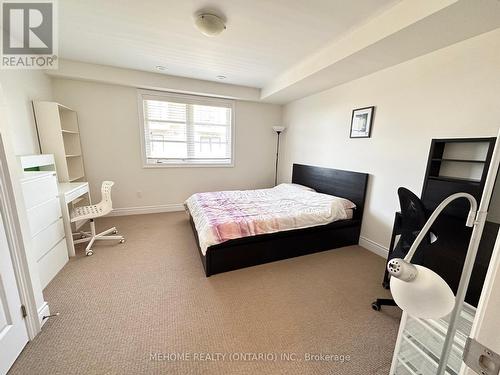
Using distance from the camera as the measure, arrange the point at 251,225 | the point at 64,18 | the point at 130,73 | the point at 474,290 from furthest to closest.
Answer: the point at 130,73 < the point at 251,225 < the point at 64,18 < the point at 474,290

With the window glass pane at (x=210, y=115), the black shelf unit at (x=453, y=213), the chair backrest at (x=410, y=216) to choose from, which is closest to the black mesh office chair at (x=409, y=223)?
the chair backrest at (x=410, y=216)

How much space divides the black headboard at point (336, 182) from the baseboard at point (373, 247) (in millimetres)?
349

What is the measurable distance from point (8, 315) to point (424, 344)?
2434 mm

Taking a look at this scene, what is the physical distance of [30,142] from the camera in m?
2.71

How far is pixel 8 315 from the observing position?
130 cm

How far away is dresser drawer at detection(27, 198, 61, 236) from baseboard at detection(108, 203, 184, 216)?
5.47 ft

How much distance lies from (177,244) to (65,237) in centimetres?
127

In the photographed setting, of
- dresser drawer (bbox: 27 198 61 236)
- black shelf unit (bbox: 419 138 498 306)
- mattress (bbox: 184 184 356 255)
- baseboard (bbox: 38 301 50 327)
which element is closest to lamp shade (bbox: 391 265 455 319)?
black shelf unit (bbox: 419 138 498 306)

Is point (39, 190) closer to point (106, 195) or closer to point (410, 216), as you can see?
point (106, 195)

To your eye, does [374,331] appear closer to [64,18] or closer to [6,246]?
[6,246]

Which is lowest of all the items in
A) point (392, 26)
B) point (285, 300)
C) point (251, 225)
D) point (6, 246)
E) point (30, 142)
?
point (285, 300)

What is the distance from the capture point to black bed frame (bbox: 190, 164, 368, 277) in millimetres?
2256

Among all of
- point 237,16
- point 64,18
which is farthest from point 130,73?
point 237,16

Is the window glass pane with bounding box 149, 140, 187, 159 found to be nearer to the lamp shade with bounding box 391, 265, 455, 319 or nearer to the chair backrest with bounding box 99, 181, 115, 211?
the chair backrest with bounding box 99, 181, 115, 211
